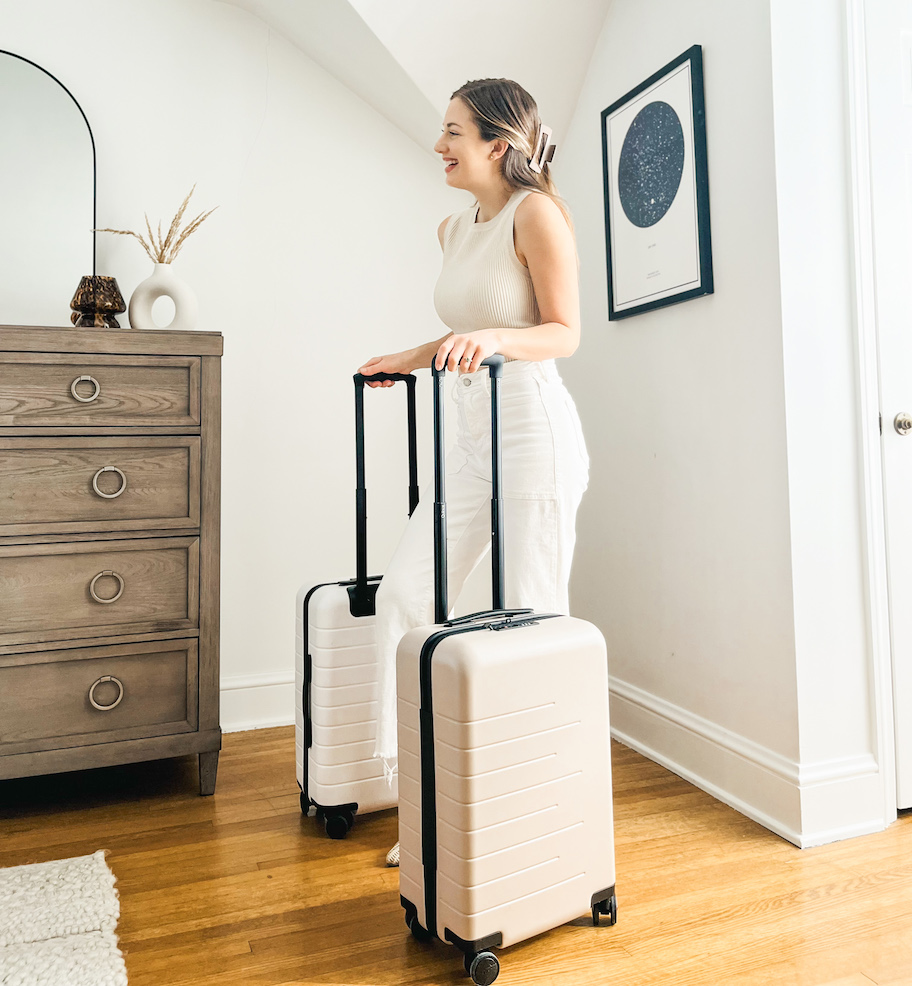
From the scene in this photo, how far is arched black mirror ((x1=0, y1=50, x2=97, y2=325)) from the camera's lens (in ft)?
6.88

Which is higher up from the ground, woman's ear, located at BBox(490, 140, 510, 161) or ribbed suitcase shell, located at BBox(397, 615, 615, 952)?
woman's ear, located at BBox(490, 140, 510, 161)

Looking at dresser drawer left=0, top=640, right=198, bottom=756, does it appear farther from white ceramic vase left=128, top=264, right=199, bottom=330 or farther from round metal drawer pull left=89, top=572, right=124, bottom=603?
white ceramic vase left=128, top=264, right=199, bottom=330

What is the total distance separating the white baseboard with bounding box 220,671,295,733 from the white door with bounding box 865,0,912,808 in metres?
1.62

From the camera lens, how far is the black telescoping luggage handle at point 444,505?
48.8 inches

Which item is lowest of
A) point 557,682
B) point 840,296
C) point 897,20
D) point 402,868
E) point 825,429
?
point 402,868

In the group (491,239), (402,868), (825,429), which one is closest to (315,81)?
(491,239)

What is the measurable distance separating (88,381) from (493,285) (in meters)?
0.95

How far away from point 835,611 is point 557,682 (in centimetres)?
78

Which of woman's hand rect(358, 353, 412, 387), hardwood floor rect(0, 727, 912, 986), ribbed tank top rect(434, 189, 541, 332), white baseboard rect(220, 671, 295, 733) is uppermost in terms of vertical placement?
ribbed tank top rect(434, 189, 541, 332)

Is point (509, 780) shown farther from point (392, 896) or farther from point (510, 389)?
point (510, 389)

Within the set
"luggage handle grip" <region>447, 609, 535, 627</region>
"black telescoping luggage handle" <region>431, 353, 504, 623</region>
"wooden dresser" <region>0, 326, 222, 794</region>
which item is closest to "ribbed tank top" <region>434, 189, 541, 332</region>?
"black telescoping luggage handle" <region>431, 353, 504, 623</region>

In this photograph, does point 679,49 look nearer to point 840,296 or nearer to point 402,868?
point 840,296

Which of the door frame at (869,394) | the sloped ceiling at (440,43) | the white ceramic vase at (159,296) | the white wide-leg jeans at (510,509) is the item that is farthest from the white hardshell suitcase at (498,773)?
the sloped ceiling at (440,43)

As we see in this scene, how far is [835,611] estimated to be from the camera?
1640 millimetres
